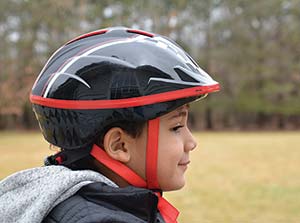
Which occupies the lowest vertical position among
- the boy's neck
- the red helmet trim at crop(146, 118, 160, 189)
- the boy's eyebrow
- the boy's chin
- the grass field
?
the grass field

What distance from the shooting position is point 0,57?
102ft

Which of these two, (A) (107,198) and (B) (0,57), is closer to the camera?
(A) (107,198)

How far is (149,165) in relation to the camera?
1443 millimetres

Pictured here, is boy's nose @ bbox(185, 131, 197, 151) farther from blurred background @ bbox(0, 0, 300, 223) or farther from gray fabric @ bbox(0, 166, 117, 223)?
blurred background @ bbox(0, 0, 300, 223)

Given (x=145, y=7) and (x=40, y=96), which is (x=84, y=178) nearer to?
(x=40, y=96)

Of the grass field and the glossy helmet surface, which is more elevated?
the glossy helmet surface

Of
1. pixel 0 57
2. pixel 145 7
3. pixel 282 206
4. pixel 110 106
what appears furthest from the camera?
pixel 145 7

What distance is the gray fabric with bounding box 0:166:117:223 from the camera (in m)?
1.19

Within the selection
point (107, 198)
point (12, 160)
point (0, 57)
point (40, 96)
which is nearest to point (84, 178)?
point (107, 198)

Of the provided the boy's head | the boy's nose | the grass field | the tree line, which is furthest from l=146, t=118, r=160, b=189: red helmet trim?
→ the tree line

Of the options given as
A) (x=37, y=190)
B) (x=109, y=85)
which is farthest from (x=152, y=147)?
(x=37, y=190)

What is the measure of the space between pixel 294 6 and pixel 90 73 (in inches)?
1297

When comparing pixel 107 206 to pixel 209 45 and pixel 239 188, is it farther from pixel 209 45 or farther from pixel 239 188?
pixel 209 45

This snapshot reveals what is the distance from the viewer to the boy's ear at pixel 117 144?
1419 mm
